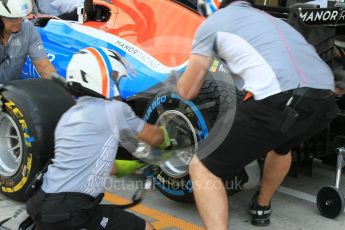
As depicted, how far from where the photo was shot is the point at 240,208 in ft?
13.9

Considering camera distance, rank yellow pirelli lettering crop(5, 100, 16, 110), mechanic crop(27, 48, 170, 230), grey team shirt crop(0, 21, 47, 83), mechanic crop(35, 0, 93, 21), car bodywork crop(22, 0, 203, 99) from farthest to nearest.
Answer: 1. mechanic crop(35, 0, 93, 21)
2. grey team shirt crop(0, 21, 47, 83)
3. car bodywork crop(22, 0, 203, 99)
4. yellow pirelli lettering crop(5, 100, 16, 110)
5. mechanic crop(27, 48, 170, 230)

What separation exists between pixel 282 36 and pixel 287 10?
1.69 meters

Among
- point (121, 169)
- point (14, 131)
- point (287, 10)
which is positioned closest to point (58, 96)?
point (14, 131)

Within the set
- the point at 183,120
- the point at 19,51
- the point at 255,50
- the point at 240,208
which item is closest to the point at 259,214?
the point at 240,208

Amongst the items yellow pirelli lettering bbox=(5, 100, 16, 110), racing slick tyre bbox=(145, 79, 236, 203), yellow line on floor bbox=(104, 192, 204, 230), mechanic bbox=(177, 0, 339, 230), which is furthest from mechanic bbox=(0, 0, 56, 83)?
mechanic bbox=(177, 0, 339, 230)

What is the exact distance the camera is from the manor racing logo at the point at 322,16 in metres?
3.87

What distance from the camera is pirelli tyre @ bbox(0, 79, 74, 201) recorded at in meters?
3.96

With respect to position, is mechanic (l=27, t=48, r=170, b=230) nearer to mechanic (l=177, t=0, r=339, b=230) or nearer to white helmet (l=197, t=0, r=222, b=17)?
mechanic (l=177, t=0, r=339, b=230)

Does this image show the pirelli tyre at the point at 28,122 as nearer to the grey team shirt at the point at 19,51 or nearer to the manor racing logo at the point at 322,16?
the grey team shirt at the point at 19,51

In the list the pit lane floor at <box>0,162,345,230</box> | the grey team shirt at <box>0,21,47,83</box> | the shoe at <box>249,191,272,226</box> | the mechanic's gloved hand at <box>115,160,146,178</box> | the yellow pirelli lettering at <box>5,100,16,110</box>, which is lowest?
the pit lane floor at <box>0,162,345,230</box>

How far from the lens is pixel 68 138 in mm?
2900

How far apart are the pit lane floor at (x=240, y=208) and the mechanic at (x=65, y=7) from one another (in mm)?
1539

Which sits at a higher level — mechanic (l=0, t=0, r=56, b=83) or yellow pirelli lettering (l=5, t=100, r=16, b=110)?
mechanic (l=0, t=0, r=56, b=83)

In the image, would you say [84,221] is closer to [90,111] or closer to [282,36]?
[90,111]
